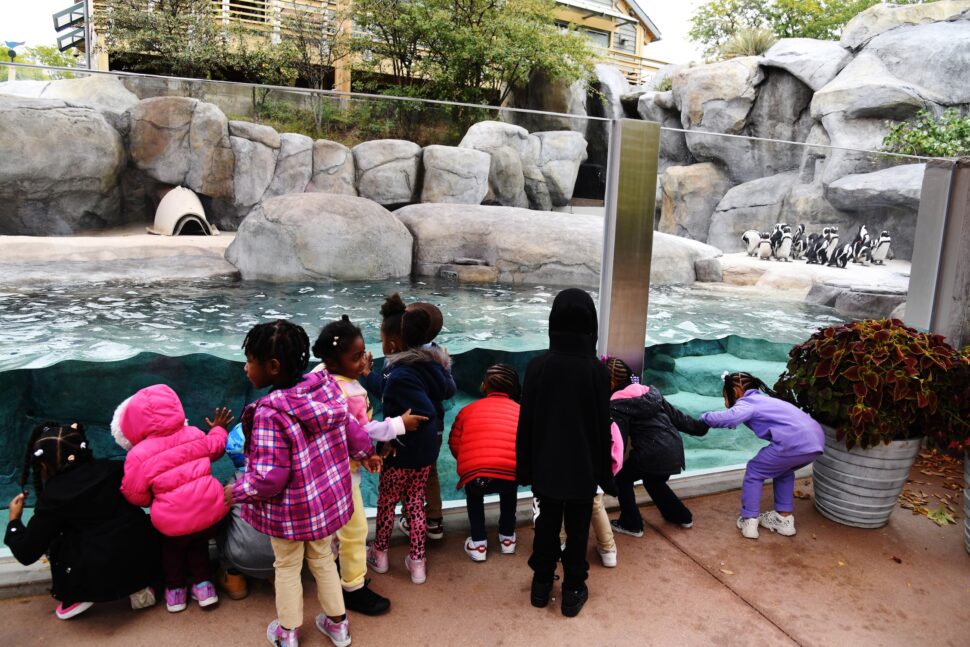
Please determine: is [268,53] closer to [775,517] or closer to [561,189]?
[561,189]

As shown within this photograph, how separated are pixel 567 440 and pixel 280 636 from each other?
111 cm

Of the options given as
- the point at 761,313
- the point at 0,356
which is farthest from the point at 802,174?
the point at 0,356

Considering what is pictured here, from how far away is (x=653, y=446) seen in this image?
2928 millimetres

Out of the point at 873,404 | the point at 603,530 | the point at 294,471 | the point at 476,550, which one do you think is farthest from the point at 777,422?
the point at 294,471

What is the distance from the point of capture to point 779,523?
3.07m

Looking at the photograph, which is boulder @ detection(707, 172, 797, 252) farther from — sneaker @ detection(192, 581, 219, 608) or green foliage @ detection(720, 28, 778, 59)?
green foliage @ detection(720, 28, 778, 59)

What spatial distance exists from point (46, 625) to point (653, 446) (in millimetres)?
2289

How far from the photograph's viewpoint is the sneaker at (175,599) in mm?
2287

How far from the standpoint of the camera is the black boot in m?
2.34

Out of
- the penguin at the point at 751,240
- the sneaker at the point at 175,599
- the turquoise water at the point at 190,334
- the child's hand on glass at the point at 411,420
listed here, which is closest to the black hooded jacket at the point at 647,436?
the turquoise water at the point at 190,334

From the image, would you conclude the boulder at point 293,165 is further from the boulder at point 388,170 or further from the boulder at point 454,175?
the boulder at point 454,175

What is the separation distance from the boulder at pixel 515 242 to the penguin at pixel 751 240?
483mm

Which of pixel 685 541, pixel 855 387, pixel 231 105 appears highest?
pixel 231 105

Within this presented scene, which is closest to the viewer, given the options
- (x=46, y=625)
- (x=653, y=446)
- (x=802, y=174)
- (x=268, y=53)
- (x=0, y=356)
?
(x=46, y=625)
